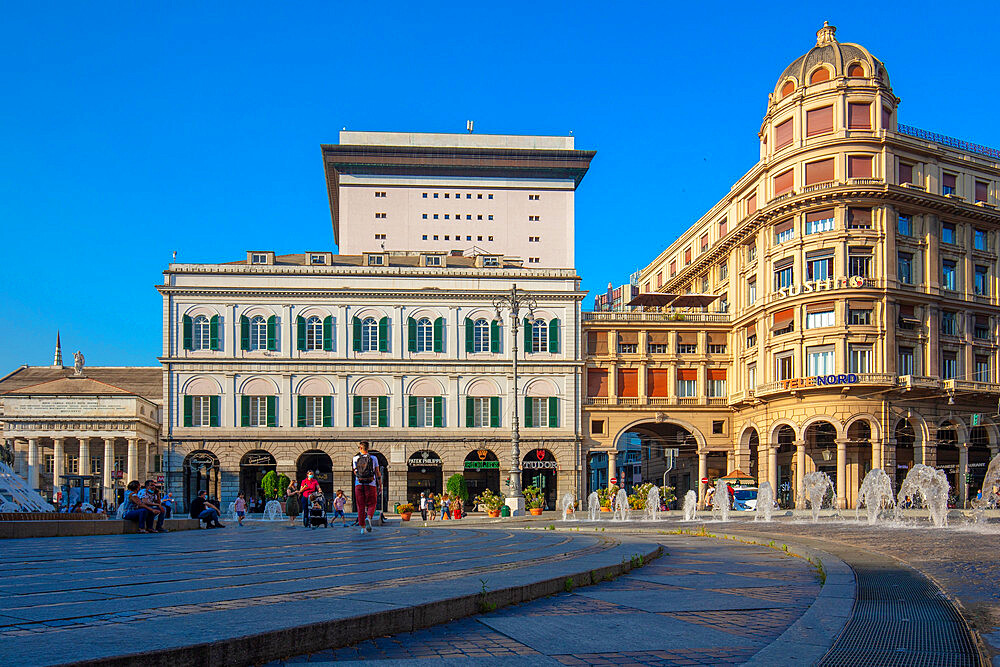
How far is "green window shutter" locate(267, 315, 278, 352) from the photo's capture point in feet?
184

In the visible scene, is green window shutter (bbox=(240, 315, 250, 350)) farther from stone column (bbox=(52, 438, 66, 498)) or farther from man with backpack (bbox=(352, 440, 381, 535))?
man with backpack (bbox=(352, 440, 381, 535))

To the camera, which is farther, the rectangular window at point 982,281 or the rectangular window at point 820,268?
the rectangular window at point 982,281

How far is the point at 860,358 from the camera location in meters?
51.1

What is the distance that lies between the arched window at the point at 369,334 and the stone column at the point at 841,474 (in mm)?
26758

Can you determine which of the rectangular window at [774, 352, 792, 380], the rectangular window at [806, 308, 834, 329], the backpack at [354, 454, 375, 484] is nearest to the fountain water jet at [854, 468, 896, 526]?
the rectangular window at [774, 352, 792, 380]

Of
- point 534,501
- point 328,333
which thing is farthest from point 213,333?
point 534,501

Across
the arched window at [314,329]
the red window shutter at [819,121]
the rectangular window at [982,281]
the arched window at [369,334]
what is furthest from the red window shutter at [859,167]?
the arched window at [314,329]

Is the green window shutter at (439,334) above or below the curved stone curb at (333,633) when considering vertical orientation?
above

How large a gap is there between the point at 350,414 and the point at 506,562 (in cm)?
4637

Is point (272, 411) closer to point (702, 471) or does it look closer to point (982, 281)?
point (702, 471)

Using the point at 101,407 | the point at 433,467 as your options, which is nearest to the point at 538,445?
the point at 433,467

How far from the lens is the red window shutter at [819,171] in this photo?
52656 millimetres

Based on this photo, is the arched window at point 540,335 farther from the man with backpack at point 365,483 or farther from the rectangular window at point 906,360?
the man with backpack at point 365,483

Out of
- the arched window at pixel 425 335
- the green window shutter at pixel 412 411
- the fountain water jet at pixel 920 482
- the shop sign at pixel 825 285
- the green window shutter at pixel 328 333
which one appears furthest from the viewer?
the arched window at pixel 425 335
